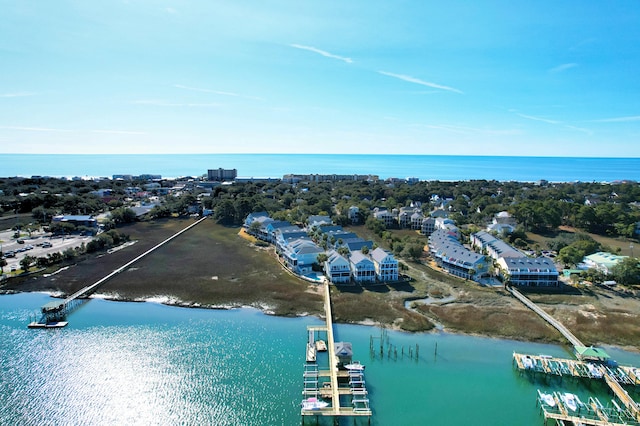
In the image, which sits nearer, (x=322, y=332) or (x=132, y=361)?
(x=132, y=361)

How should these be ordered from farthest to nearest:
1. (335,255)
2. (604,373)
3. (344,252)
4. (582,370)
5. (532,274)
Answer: (344,252) < (335,255) < (532,274) < (582,370) < (604,373)

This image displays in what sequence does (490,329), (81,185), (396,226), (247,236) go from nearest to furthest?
(490,329)
(247,236)
(396,226)
(81,185)

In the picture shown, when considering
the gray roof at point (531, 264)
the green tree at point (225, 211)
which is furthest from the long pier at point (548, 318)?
the green tree at point (225, 211)

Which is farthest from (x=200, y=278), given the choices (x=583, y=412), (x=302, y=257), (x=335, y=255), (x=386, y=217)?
(x=386, y=217)

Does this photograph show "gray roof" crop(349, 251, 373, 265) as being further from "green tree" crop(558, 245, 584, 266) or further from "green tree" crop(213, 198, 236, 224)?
"green tree" crop(213, 198, 236, 224)

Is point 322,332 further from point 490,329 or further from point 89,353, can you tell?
point 89,353

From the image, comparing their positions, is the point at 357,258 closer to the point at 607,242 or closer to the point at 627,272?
the point at 627,272

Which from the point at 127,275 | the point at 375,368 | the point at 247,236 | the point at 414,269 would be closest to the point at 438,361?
the point at 375,368
